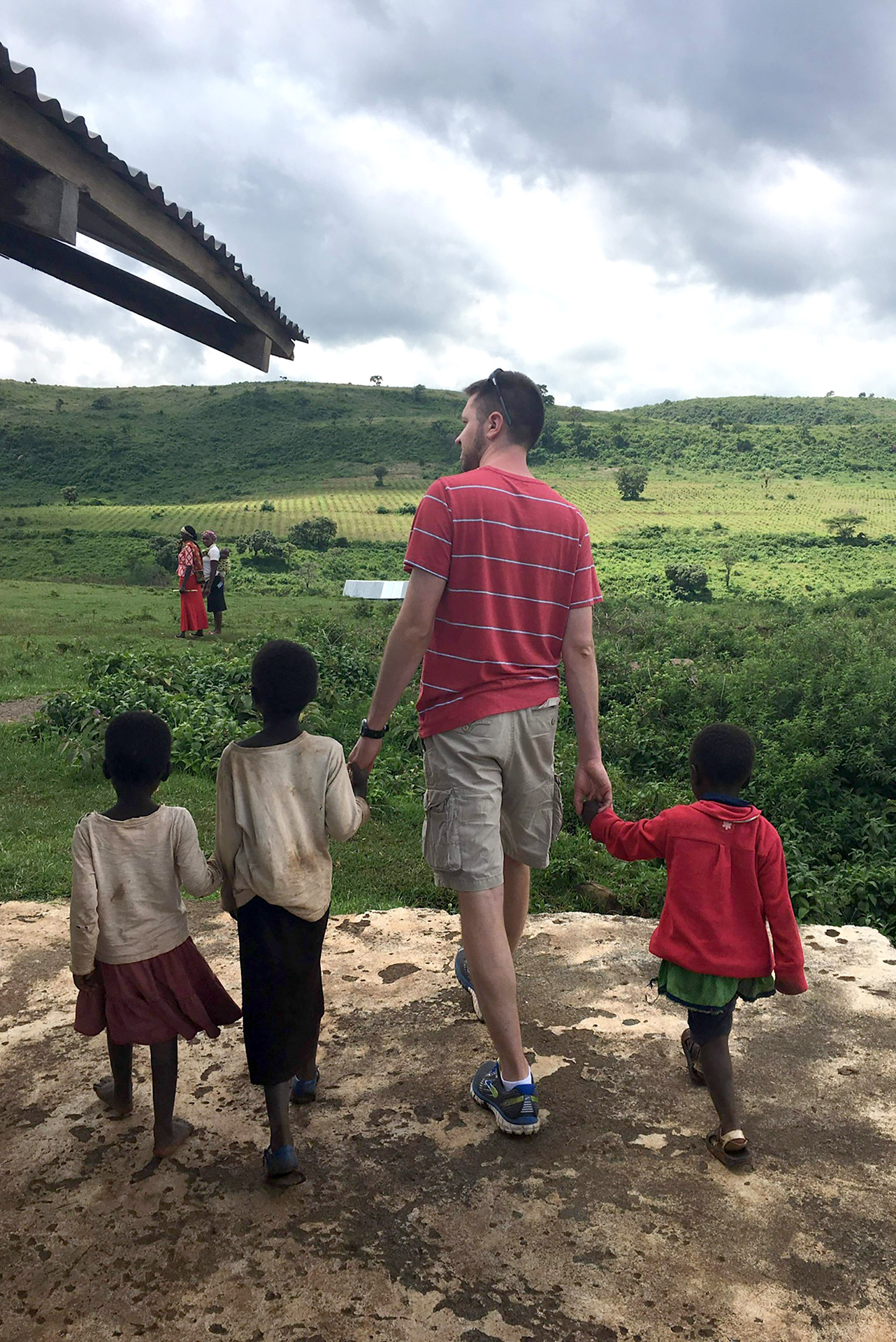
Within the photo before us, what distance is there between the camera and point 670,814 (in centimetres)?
252

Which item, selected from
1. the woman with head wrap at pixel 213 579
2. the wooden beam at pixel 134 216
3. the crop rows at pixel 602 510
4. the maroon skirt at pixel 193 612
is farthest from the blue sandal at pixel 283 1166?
the crop rows at pixel 602 510

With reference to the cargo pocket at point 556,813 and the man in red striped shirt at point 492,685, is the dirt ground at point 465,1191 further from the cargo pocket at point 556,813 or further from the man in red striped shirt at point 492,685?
the cargo pocket at point 556,813

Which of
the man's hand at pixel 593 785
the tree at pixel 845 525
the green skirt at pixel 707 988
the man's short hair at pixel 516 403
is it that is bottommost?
the green skirt at pixel 707 988

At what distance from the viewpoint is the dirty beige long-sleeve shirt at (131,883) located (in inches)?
95.0

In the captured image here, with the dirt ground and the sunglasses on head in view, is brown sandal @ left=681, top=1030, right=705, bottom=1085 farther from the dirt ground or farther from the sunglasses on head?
the sunglasses on head

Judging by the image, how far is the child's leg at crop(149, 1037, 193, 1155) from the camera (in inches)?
97.9

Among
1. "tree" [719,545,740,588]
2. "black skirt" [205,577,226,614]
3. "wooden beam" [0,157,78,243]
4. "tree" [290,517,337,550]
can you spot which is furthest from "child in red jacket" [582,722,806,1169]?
"tree" [290,517,337,550]

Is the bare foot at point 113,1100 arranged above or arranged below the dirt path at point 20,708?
above

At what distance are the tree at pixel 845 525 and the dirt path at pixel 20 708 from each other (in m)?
37.6

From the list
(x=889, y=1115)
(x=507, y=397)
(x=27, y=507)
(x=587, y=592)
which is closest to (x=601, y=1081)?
(x=889, y=1115)

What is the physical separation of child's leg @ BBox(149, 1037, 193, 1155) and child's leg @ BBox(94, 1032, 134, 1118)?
0.12 m

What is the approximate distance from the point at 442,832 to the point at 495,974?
0.43m

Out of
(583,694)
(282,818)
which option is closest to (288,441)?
(583,694)

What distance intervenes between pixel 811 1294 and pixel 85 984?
6.34ft
